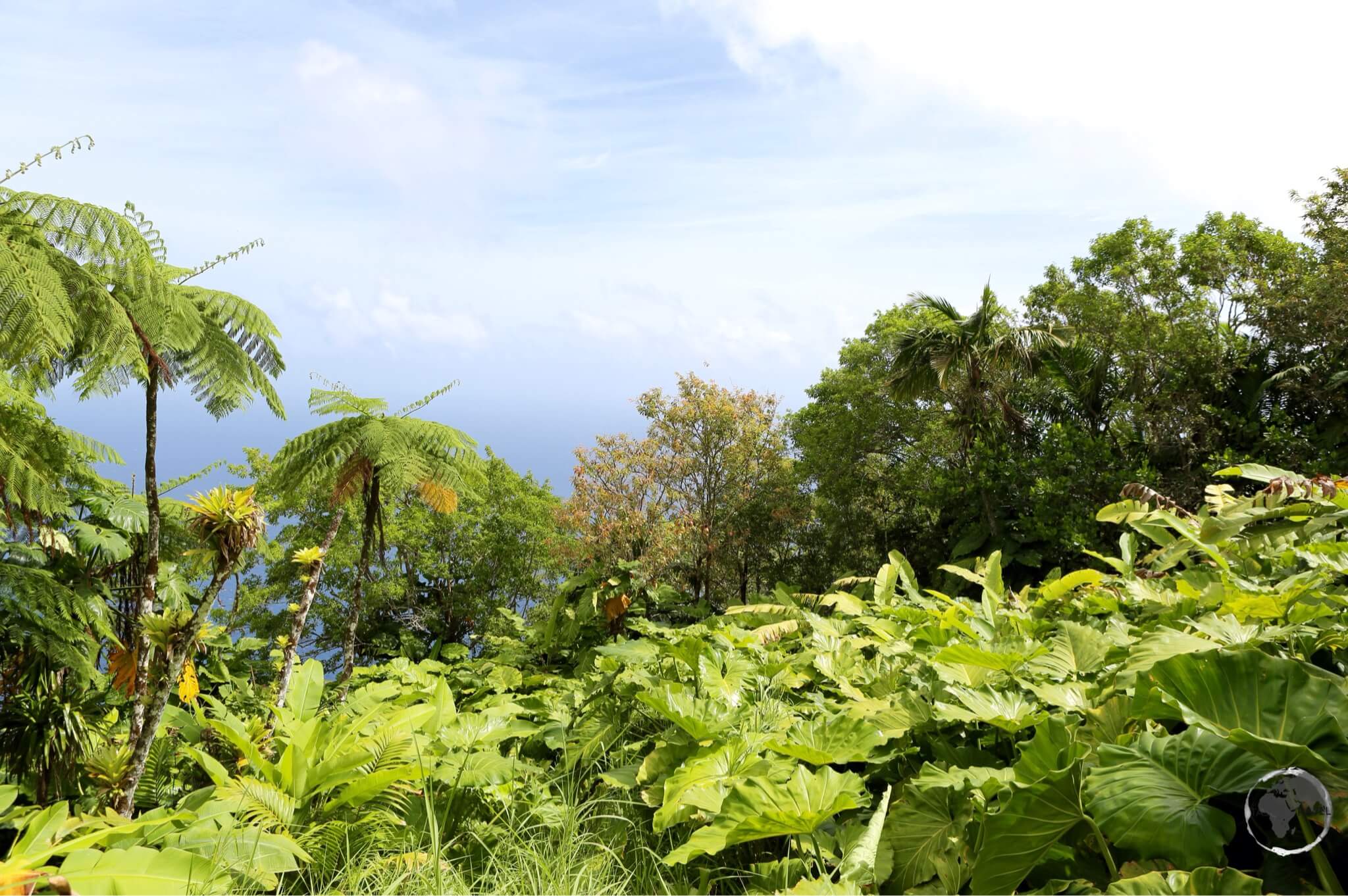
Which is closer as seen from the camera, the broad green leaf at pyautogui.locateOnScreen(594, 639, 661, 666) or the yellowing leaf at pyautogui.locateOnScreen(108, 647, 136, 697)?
the broad green leaf at pyautogui.locateOnScreen(594, 639, 661, 666)

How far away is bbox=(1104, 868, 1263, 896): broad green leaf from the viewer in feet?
3.48

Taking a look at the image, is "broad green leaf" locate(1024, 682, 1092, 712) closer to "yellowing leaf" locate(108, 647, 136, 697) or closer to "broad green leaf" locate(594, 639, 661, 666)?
"broad green leaf" locate(594, 639, 661, 666)

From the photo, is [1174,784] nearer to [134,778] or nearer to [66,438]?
[134,778]

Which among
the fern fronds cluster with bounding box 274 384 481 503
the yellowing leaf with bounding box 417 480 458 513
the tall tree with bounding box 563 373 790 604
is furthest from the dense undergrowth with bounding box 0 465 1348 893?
the tall tree with bounding box 563 373 790 604

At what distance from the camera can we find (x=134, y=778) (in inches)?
148

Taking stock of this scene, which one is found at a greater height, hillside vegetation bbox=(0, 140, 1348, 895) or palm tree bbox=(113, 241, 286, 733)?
palm tree bbox=(113, 241, 286, 733)

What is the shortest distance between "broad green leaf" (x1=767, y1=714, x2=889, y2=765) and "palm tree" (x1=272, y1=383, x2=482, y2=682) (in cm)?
524

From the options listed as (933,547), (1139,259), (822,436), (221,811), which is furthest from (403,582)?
(1139,259)

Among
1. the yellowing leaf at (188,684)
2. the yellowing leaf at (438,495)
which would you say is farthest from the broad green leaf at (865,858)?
the yellowing leaf at (438,495)

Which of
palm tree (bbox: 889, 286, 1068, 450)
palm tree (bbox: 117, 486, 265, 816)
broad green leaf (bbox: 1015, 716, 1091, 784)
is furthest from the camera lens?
palm tree (bbox: 889, 286, 1068, 450)

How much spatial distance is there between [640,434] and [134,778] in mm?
10434

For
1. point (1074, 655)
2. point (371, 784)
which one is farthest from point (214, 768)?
point (1074, 655)

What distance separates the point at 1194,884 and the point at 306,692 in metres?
3.86
